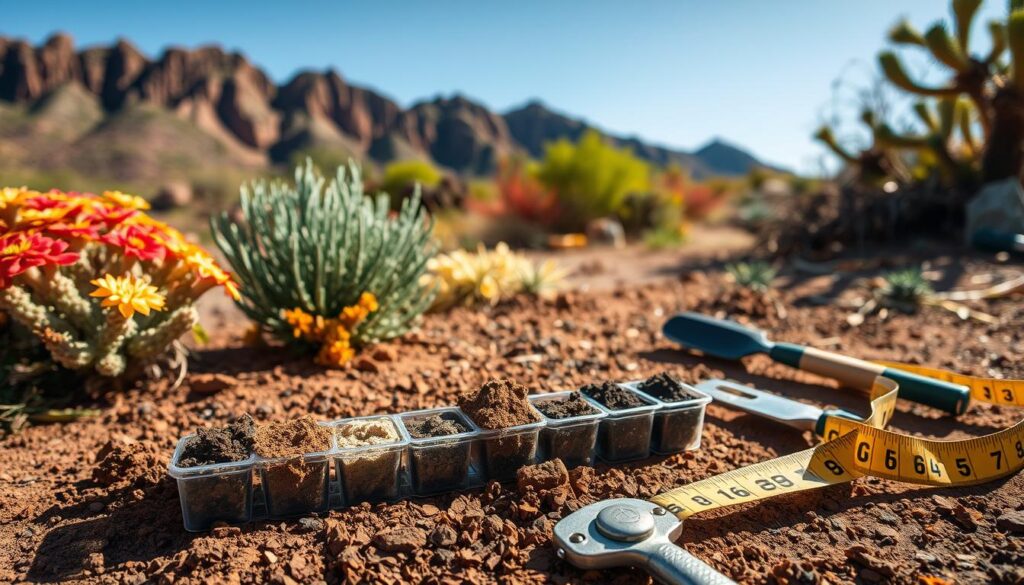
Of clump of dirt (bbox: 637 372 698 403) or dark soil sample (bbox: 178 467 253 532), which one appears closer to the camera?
dark soil sample (bbox: 178 467 253 532)

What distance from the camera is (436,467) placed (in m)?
1.93

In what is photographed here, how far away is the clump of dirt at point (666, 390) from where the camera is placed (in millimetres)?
2260

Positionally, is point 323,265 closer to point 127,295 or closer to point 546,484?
point 127,295

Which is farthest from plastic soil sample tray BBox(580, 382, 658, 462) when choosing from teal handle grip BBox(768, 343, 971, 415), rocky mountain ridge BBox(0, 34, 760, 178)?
rocky mountain ridge BBox(0, 34, 760, 178)

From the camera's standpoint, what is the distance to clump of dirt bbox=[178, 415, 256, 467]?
1.75m

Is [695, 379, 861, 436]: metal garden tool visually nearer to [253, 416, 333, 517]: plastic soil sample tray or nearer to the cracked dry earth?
the cracked dry earth

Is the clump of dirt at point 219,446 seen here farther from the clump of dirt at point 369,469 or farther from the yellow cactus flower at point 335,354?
the yellow cactus flower at point 335,354

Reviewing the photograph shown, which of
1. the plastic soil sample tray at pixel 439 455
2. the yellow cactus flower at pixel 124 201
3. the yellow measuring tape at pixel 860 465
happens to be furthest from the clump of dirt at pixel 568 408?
the yellow cactus flower at pixel 124 201

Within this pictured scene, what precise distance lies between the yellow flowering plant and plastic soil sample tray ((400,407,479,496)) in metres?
2.33

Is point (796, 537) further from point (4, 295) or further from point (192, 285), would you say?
point (4, 295)

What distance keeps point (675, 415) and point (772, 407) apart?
20.3 inches

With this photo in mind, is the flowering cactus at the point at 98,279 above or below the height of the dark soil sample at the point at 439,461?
above

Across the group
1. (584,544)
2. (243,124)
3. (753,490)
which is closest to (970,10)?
(753,490)

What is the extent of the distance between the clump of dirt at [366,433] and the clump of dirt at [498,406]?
0.26 metres
